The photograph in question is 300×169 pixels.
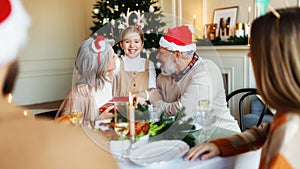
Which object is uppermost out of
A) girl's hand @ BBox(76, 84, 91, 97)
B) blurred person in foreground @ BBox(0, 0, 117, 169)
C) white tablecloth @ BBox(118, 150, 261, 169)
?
blurred person in foreground @ BBox(0, 0, 117, 169)

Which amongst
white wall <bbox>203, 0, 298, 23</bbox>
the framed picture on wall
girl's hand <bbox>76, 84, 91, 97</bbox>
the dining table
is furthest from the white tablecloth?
the framed picture on wall

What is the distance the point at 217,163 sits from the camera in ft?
3.44

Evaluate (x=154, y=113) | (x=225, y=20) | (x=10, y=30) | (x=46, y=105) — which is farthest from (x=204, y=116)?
(x=46, y=105)

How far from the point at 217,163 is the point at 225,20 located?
2823mm

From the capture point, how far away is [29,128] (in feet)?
1.42

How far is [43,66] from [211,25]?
221 centimetres

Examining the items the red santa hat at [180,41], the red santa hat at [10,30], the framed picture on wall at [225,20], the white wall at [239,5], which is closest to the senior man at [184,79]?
the red santa hat at [180,41]

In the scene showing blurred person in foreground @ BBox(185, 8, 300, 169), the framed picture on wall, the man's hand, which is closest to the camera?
blurred person in foreground @ BBox(185, 8, 300, 169)

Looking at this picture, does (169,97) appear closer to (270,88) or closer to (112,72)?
(112,72)

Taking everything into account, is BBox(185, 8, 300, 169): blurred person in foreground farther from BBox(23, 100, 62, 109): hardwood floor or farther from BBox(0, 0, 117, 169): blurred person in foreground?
BBox(23, 100, 62, 109): hardwood floor

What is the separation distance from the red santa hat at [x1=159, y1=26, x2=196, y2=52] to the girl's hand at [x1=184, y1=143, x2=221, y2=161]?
615 mm

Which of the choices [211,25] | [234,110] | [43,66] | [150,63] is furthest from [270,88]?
[43,66]

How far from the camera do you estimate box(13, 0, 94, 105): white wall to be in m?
4.15

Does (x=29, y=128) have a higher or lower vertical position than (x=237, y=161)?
higher
